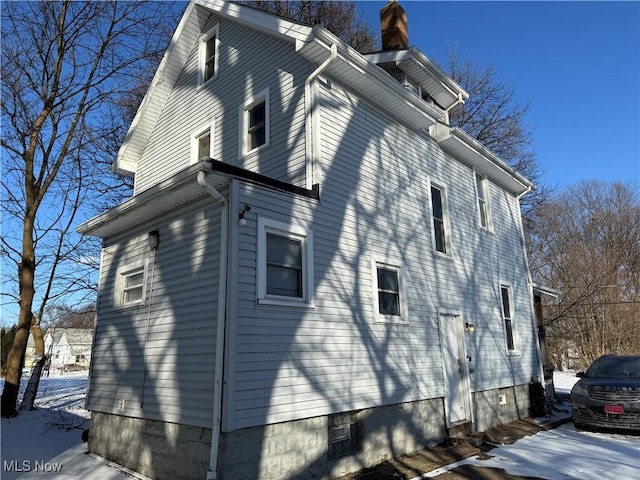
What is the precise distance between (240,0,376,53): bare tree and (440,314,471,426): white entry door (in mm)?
13757

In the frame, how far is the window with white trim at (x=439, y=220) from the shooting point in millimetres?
10211

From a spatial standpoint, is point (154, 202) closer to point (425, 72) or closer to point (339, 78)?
point (339, 78)

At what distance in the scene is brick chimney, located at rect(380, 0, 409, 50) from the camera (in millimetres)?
11953

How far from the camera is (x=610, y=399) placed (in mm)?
9438

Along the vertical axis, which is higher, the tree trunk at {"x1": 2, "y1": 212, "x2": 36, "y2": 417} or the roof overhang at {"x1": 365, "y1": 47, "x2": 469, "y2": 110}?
the roof overhang at {"x1": 365, "y1": 47, "x2": 469, "y2": 110}

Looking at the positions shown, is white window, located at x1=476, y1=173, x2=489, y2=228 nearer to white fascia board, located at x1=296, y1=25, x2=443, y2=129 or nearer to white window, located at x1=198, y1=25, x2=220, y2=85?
white fascia board, located at x1=296, y1=25, x2=443, y2=129

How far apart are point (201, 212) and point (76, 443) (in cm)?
616

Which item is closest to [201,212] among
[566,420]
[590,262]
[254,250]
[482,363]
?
[254,250]

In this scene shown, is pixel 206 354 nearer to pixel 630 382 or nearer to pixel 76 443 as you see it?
pixel 76 443

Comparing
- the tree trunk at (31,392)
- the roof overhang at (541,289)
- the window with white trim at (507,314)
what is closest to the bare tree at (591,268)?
the roof overhang at (541,289)

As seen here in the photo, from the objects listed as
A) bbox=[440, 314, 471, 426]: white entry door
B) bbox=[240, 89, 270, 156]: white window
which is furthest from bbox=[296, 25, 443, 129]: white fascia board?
bbox=[440, 314, 471, 426]: white entry door

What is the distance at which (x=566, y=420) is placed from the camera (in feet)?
37.8

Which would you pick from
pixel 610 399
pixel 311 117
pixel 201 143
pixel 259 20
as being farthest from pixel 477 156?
pixel 201 143

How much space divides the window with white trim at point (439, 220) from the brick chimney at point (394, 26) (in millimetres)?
4384
